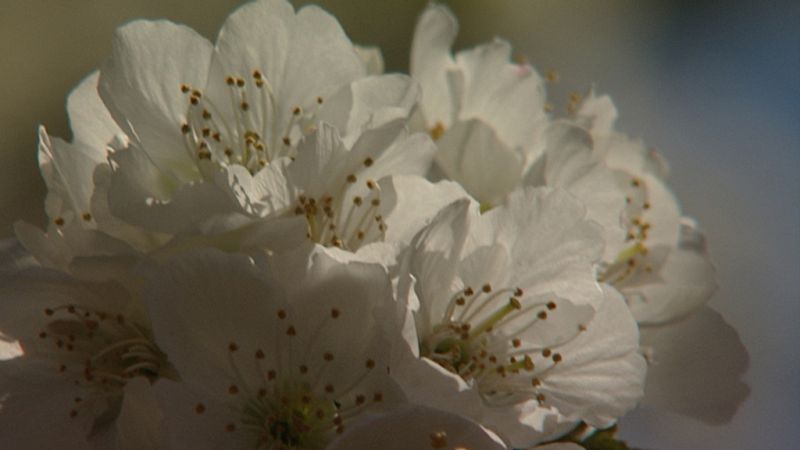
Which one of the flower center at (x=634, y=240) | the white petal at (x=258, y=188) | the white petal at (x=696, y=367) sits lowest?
the white petal at (x=696, y=367)

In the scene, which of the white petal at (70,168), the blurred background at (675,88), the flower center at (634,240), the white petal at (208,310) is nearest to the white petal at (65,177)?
the white petal at (70,168)

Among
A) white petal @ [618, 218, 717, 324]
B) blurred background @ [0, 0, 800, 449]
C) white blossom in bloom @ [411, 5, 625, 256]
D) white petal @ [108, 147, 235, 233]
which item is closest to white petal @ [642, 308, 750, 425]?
white petal @ [618, 218, 717, 324]

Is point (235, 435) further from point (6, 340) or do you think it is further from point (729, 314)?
point (729, 314)

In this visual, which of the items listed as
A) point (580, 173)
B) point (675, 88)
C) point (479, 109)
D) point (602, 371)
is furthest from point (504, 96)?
point (675, 88)

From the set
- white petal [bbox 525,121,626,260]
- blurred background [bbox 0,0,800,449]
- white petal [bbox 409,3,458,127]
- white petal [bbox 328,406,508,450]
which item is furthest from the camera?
blurred background [bbox 0,0,800,449]

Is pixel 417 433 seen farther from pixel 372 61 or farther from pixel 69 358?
pixel 372 61

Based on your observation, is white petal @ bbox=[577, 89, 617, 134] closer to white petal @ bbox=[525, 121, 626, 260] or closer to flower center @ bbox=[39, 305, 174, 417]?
white petal @ bbox=[525, 121, 626, 260]

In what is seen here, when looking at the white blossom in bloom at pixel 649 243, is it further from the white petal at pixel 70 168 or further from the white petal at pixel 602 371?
the white petal at pixel 70 168
